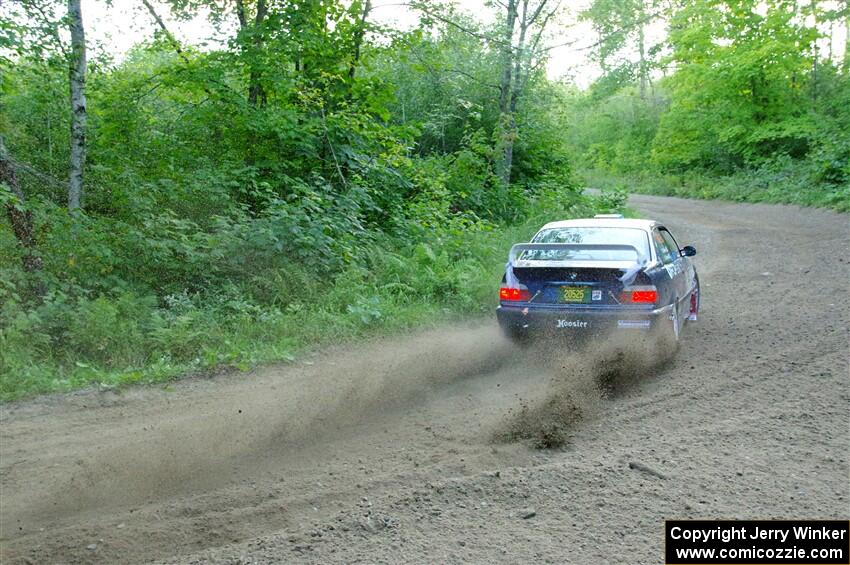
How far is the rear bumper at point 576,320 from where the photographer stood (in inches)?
286

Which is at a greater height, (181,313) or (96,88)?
(96,88)

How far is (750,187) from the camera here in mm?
28469

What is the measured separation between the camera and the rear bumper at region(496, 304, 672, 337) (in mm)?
7266

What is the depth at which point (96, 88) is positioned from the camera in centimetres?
1067

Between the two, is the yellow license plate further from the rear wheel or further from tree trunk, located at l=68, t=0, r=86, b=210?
tree trunk, located at l=68, t=0, r=86, b=210

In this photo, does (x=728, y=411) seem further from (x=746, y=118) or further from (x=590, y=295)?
(x=746, y=118)

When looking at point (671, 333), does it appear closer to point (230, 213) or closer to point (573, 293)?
point (573, 293)

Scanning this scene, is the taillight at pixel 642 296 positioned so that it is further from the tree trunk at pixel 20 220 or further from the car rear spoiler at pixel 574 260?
the tree trunk at pixel 20 220

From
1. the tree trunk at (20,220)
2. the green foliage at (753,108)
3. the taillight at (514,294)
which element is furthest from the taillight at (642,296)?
the green foliage at (753,108)

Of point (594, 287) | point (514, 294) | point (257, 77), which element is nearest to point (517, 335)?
point (514, 294)

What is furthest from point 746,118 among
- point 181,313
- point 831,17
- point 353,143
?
point 181,313

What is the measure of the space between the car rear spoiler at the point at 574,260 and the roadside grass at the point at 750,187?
1574 cm

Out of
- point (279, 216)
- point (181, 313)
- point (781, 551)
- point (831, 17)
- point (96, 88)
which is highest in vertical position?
point (831, 17)

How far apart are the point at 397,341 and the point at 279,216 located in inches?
126
